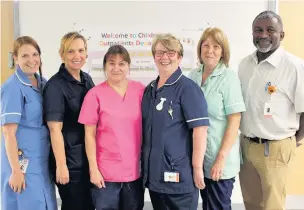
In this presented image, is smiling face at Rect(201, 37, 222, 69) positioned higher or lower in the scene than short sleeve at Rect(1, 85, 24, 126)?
higher

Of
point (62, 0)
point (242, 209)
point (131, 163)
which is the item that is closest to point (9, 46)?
point (62, 0)

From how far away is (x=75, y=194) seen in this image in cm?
176

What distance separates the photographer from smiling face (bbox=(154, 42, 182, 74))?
1623 millimetres

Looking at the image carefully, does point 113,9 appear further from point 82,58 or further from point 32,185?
point 32,185

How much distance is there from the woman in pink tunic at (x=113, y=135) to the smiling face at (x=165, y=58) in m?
0.17

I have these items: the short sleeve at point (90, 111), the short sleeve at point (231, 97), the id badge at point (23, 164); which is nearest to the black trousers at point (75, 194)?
the id badge at point (23, 164)

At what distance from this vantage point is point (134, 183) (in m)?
1.71

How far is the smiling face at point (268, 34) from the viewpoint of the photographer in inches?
69.7

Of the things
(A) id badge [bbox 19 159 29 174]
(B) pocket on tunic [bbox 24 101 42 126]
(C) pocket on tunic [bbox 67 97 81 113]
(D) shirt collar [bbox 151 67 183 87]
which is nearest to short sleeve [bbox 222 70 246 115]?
(D) shirt collar [bbox 151 67 183 87]

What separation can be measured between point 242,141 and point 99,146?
0.89 metres

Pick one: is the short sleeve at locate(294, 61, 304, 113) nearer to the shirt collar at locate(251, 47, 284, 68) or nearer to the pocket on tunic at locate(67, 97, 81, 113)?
the shirt collar at locate(251, 47, 284, 68)

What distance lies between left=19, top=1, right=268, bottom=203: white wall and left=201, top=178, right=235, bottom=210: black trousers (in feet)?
4.18

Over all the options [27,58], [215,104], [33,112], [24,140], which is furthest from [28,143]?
→ [215,104]

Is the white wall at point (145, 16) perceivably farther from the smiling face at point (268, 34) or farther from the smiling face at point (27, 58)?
the smiling face at point (27, 58)
